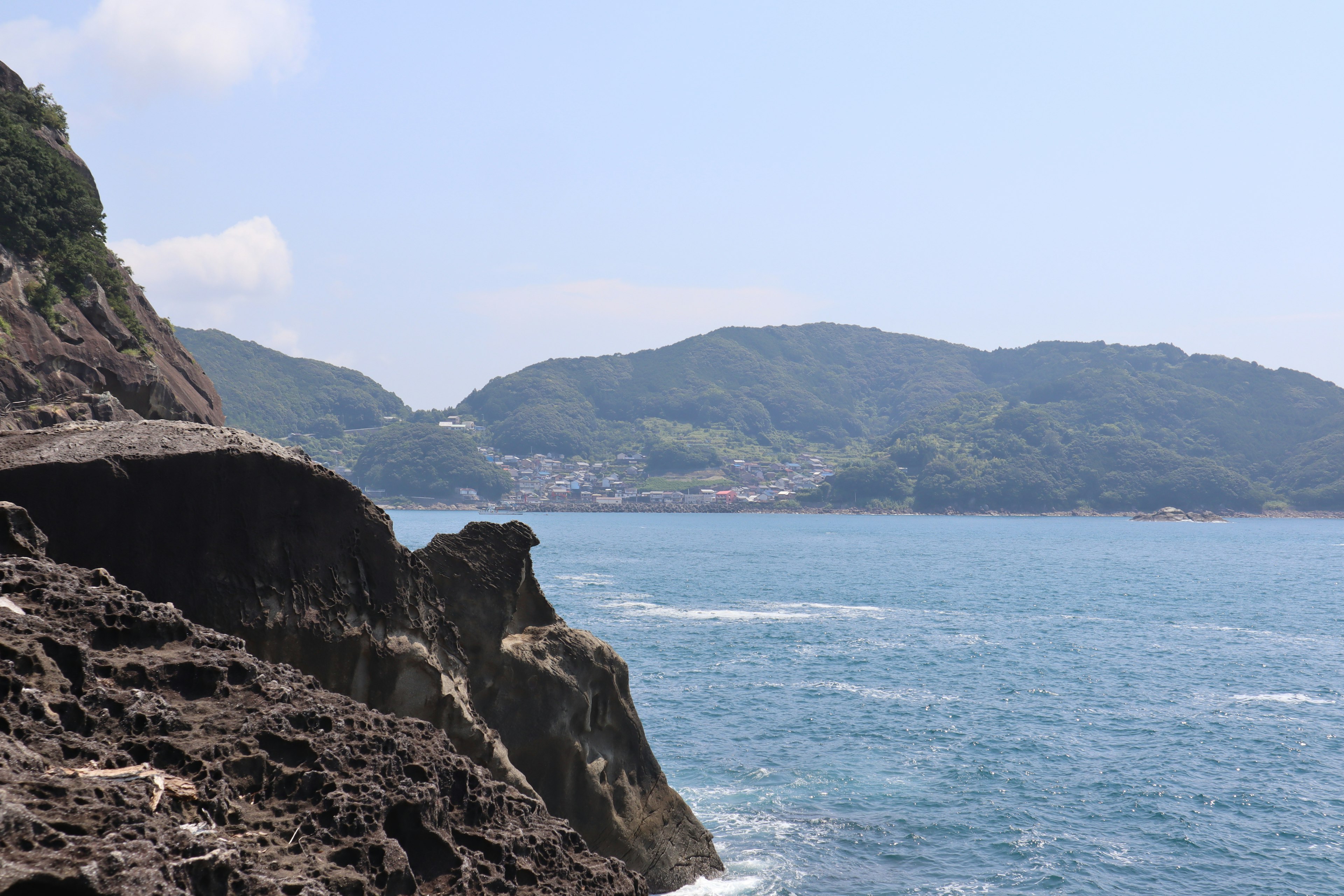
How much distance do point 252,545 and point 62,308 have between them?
24.0m

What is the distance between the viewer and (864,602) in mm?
60219

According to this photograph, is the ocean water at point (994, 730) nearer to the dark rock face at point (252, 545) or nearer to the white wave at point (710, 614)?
the white wave at point (710, 614)

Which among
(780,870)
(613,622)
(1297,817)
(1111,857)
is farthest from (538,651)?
(613,622)

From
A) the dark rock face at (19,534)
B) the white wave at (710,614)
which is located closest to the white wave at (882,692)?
the white wave at (710,614)

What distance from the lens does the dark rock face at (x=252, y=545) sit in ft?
32.1

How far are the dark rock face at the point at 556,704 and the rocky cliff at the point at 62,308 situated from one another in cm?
1408

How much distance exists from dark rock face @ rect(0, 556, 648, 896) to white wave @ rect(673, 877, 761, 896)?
8.45 meters

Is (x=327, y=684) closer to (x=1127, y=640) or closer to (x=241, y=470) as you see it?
(x=241, y=470)

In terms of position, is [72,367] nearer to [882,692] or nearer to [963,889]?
[963,889]

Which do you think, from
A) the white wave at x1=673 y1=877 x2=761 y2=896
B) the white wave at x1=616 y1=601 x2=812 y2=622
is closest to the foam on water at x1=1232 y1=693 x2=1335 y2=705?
the white wave at x1=616 y1=601 x2=812 y2=622

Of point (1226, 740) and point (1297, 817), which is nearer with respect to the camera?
point (1297, 817)

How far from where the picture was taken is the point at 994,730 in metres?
28.3

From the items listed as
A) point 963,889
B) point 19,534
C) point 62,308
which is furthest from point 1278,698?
point 62,308

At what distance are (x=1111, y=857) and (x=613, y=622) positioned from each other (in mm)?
31058
